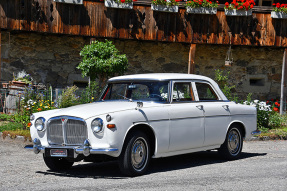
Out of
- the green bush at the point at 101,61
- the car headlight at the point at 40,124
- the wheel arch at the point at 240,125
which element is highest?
the green bush at the point at 101,61

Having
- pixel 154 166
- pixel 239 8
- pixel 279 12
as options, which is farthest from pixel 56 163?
pixel 279 12

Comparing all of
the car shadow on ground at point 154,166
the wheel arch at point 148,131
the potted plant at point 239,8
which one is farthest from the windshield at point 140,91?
the potted plant at point 239,8

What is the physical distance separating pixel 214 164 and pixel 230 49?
10628 mm

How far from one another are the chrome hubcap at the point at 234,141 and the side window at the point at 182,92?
1.19 m

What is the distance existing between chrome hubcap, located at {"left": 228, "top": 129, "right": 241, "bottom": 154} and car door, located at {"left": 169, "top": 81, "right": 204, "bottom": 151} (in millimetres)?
957

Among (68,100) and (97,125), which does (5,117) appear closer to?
(68,100)

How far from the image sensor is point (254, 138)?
12867mm

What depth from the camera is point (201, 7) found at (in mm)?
17188

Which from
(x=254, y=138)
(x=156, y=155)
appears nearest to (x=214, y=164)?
(x=156, y=155)

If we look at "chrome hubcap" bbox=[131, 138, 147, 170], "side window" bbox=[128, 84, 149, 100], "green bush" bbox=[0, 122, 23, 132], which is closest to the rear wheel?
"chrome hubcap" bbox=[131, 138, 147, 170]

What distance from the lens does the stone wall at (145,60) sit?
17172mm

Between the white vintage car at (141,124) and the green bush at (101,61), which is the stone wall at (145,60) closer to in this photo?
the green bush at (101,61)

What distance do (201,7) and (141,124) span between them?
1058cm

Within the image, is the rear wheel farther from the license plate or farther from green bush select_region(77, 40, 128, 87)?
green bush select_region(77, 40, 128, 87)
